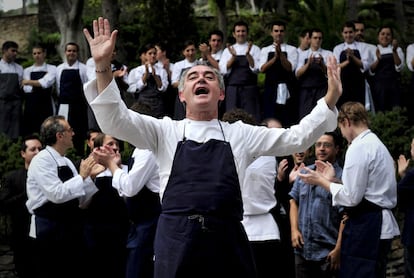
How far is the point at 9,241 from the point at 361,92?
5596 mm

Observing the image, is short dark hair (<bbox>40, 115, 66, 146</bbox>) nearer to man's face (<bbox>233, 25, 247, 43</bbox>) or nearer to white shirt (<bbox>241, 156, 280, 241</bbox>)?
white shirt (<bbox>241, 156, 280, 241</bbox>)

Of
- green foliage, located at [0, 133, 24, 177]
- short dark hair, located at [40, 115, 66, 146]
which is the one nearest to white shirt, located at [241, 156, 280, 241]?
short dark hair, located at [40, 115, 66, 146]

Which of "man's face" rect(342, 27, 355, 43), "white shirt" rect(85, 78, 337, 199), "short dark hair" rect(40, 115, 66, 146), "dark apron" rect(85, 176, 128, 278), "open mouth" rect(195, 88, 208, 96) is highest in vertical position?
"man's face" rect(342, 27, 355, 43)

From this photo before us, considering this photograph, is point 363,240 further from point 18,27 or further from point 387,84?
point 18,27

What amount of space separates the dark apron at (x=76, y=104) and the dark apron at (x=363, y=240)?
628 centimetres

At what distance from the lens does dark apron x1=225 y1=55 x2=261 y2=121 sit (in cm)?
1266

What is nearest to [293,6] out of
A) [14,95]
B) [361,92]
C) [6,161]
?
[361,92]

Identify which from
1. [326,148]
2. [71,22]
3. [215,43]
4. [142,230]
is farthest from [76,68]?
[326,148]

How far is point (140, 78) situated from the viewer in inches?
511

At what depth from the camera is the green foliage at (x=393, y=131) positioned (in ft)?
36.6

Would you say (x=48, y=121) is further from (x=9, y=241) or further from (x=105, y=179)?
(x=9, y=241)

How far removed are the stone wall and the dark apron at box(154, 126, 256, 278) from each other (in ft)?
67.3

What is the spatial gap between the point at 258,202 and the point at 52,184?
193 centimetres

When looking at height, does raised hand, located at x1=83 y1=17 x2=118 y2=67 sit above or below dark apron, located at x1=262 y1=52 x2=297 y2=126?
above
